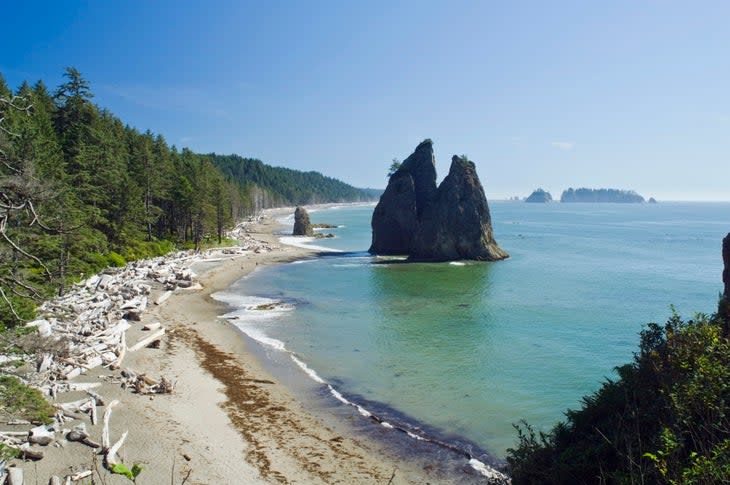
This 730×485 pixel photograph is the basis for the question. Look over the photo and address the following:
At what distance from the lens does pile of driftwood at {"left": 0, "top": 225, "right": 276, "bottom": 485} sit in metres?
13.4

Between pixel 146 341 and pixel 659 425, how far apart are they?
25.6m

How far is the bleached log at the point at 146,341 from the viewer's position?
25.0m

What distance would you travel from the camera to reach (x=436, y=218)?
73250mm

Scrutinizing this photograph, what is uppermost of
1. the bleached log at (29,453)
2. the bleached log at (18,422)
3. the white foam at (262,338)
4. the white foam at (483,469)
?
the bleached log at (18,422)

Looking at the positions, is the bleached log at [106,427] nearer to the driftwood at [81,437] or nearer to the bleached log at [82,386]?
the driftwood at [81,437]

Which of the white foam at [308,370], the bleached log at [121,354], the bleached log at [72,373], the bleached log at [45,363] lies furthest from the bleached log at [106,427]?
the white foam at [308,370]

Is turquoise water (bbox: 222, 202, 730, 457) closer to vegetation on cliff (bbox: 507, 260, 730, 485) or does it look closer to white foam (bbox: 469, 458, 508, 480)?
white foam (bbox: 469, 458, 508, 480)

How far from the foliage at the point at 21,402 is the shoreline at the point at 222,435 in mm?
1221

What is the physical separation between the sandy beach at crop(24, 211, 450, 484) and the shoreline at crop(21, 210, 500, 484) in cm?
3

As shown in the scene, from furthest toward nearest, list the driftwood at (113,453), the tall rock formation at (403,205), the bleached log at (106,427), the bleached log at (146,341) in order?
1. the tall rock formation at (403,205)
2. the bleached log at (146,341)
3. the bleached log at (106,427)
4. the driftwood at (113,453)

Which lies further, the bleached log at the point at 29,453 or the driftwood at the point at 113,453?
the driftwood at the point at 113,453

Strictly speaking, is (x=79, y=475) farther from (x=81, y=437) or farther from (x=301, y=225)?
(x=301, y=225)

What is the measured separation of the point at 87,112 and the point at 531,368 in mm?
57487

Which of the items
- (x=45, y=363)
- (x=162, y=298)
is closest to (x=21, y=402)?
(x=45, y=363)
